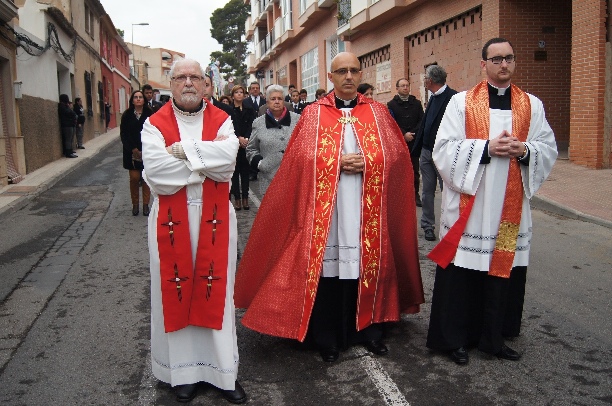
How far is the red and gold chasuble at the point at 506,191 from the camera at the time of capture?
13.5 ft

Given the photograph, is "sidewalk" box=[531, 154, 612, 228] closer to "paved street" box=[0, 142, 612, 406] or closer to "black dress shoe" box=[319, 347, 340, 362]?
"paved street" box=[0, 142, 612, 406]

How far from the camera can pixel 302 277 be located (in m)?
4.25

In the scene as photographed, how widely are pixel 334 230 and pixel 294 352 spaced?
879 mm

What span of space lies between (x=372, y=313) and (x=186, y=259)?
4.56 feet

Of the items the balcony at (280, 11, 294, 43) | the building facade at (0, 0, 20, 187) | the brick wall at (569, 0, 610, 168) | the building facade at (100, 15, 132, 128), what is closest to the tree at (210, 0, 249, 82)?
the building facade at (100, 15, 132, 128)

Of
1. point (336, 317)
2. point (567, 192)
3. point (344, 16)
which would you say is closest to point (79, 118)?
point (344, 16)

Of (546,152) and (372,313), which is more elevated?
(546,152)

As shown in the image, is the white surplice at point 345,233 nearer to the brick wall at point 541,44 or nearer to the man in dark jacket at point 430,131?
the man in dark jacket at point 430,131

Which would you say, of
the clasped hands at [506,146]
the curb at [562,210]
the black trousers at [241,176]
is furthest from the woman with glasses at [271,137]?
the curb at [562,210]

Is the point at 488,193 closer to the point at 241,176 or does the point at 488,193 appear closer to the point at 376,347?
the point at 376,347

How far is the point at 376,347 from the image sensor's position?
4352 mm

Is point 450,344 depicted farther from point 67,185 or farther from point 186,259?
point 67,185

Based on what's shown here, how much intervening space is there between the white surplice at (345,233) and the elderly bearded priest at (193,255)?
0.81 meters

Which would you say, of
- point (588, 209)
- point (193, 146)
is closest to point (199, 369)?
point (193, 146)
